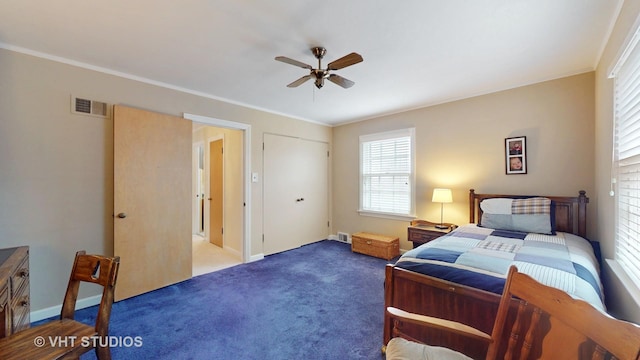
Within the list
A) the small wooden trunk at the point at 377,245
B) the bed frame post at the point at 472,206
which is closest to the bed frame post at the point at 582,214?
the bed frame post at the point at 472,206

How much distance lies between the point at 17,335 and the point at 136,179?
1747 millimetres

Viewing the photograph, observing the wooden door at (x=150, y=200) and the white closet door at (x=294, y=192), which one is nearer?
the wooden door at (x=150, y=200)

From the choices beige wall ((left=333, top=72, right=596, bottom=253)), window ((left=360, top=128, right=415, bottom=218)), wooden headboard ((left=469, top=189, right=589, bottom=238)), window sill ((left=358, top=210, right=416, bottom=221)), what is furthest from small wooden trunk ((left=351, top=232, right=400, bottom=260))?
wooden headboard ((left=469, top=189, right=589, bottom=238))

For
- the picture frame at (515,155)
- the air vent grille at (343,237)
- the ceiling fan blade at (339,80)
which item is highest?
the ceiling fan blade at (339,80)

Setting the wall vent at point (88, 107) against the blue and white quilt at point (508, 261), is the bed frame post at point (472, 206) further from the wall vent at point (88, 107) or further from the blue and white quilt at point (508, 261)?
the wall vent at point (88, 107)

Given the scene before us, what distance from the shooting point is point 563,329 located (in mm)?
961

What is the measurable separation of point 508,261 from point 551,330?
0.80m

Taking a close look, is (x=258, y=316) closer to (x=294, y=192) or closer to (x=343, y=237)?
(x=294, y=192)

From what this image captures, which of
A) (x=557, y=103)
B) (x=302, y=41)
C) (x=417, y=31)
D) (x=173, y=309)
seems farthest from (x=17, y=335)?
(x=557, y=103)

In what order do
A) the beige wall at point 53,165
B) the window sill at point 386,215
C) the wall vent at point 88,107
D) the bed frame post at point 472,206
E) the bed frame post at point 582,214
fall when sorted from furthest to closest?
the window sill at point 386,215, the bed frame post at point 472,206, the bed frame post at point 582,214, the wall vent at point 88,107, the beige wall at point 53,165

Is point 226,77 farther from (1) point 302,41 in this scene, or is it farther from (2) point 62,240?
(2) point 62,240

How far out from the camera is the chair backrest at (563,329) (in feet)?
2.46

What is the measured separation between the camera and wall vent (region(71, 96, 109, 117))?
248 centimetres

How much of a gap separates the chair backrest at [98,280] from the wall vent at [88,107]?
1742 millimetres
